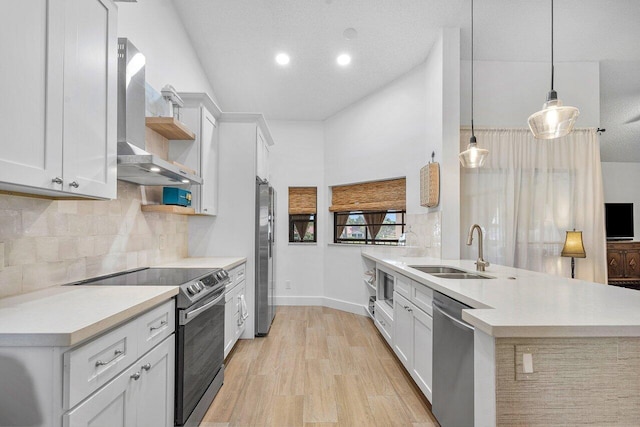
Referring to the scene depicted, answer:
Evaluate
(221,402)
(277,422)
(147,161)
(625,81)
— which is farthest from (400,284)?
(625,81)

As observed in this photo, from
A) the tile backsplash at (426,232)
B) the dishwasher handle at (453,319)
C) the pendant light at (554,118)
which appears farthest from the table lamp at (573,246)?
the dishwasher handle at (453,319)

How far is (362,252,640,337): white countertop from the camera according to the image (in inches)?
41.7

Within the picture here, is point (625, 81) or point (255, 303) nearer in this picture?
point (255, 303)

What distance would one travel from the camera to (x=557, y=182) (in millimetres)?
3590

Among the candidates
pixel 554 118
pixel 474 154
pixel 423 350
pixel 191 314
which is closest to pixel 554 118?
pixel 554 118

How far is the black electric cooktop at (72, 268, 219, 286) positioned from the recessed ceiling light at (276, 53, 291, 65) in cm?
271

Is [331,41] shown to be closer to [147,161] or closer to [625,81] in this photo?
[147,161]

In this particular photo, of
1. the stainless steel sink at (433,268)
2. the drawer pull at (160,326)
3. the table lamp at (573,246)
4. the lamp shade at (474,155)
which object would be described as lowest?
the drawer pull at (160,326)

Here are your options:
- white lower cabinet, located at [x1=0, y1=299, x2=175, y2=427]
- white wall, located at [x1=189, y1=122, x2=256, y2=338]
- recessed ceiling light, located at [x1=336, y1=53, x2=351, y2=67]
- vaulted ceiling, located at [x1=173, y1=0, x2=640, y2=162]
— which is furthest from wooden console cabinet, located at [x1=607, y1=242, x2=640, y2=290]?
white lower cabinet, located at [x1=0, y1=299, x2=175, y2=427]

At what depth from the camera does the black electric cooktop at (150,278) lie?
179 centimetres

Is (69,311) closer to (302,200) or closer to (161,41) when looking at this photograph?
(161,41)

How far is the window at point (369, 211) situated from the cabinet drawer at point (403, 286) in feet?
5.29

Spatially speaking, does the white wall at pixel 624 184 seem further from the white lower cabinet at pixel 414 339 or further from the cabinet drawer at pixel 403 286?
the white lower cabinet at pixel 414 339

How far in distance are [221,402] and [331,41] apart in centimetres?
364
